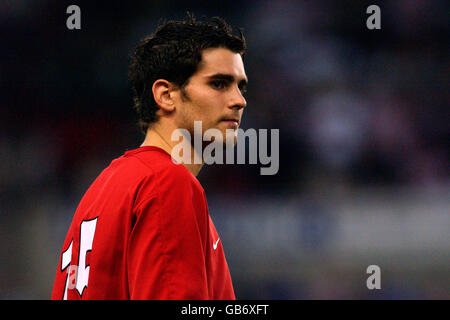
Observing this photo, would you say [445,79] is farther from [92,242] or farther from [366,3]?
[92,242]

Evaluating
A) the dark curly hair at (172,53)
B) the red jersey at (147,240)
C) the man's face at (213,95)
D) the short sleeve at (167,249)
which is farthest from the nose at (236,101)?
the short sleeve at (167,249)

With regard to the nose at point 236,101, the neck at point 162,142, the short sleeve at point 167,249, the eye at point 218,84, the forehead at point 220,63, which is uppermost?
the forehead at point 220,63

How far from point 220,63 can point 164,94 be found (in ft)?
0.64

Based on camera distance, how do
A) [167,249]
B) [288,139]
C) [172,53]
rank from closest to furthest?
1. [167,249]
2. [172,53]
3. [288,139]

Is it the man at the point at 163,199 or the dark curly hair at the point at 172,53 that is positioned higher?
the dark curly hair at the point at 172,53

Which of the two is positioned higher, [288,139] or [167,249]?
[288,139]

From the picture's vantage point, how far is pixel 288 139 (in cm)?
489

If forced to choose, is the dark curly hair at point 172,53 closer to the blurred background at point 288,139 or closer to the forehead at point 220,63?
the forehead at point 220,63

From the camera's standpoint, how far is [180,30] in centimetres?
155

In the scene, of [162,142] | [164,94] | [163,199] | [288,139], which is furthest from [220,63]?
[288,139]

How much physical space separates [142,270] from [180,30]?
837mm

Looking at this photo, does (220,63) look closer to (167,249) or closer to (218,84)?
(218,84)

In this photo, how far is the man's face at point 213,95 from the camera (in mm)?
1394
